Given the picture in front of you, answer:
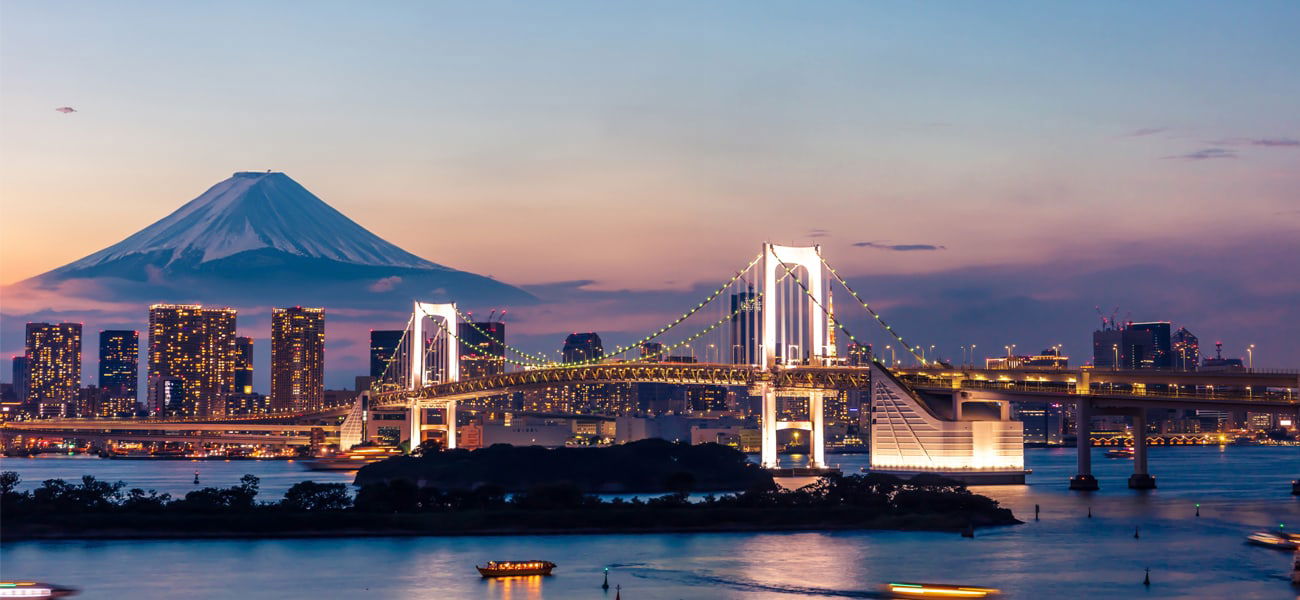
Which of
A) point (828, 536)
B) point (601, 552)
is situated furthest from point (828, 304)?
point (601, 552)

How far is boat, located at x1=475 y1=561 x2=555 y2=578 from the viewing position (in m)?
50.9

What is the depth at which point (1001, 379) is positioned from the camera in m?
88.3

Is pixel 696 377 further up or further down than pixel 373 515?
further up

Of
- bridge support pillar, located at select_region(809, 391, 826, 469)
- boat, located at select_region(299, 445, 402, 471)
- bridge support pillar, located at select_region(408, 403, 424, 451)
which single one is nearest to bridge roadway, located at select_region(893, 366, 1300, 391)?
bridge support pillar, located at select_region(809, 391, 826, 469)

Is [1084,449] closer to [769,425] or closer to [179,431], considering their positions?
[769,425]

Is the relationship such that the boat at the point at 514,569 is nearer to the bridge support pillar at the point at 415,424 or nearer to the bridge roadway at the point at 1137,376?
the bridge roadway at the point at 1137,376

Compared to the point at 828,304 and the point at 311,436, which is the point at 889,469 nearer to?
the point at 828,304

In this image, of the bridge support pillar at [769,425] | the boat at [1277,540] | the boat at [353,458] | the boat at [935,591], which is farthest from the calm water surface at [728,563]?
the boat at [353,458]

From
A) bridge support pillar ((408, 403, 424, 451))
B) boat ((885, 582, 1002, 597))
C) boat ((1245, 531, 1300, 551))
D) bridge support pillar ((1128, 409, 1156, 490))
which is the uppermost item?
bridge support pillar ((408, 403, 424, 451))

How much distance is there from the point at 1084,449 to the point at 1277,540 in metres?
28.8

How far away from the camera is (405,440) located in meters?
136

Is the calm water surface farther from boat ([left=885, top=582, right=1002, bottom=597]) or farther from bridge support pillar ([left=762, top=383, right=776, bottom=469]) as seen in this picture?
bridge support pillar ([left=762, top=383, right=776, bottom=469])

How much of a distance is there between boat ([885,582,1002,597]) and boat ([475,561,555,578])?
10.8 metres

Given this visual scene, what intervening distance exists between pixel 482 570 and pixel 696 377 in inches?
1869
